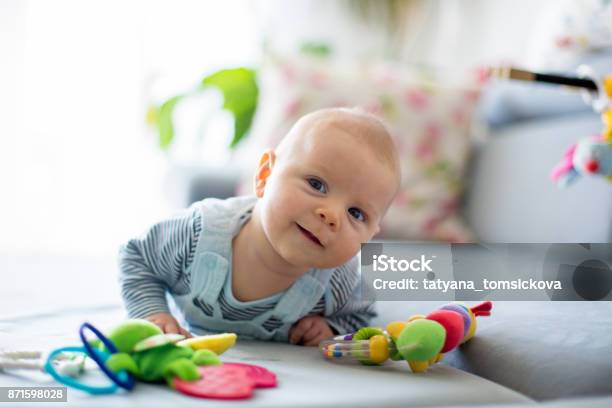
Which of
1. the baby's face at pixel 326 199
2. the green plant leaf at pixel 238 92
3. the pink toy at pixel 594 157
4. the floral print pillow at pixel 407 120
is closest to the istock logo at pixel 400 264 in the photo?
the baby's face at pixel 326 199

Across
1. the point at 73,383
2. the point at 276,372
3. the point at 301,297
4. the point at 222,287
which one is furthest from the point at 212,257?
the point at 73,383

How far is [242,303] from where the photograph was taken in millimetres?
1006

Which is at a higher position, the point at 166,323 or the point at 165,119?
the point at 165,119

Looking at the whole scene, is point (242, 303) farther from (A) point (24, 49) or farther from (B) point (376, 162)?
(A) point (24, 49)

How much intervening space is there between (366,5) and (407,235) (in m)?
1.65

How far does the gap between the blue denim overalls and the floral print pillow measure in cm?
87

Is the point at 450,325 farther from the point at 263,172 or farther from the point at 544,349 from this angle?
the point at 263,172

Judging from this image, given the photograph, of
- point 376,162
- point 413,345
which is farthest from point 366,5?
point 413,345

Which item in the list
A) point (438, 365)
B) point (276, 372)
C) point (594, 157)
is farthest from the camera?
point (594, 157)

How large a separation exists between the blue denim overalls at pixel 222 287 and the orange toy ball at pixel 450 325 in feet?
0.78

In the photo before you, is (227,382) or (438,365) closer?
(227,382)

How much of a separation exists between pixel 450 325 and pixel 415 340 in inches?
2.4

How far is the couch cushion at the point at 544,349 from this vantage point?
0.77m

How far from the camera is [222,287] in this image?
101cm
